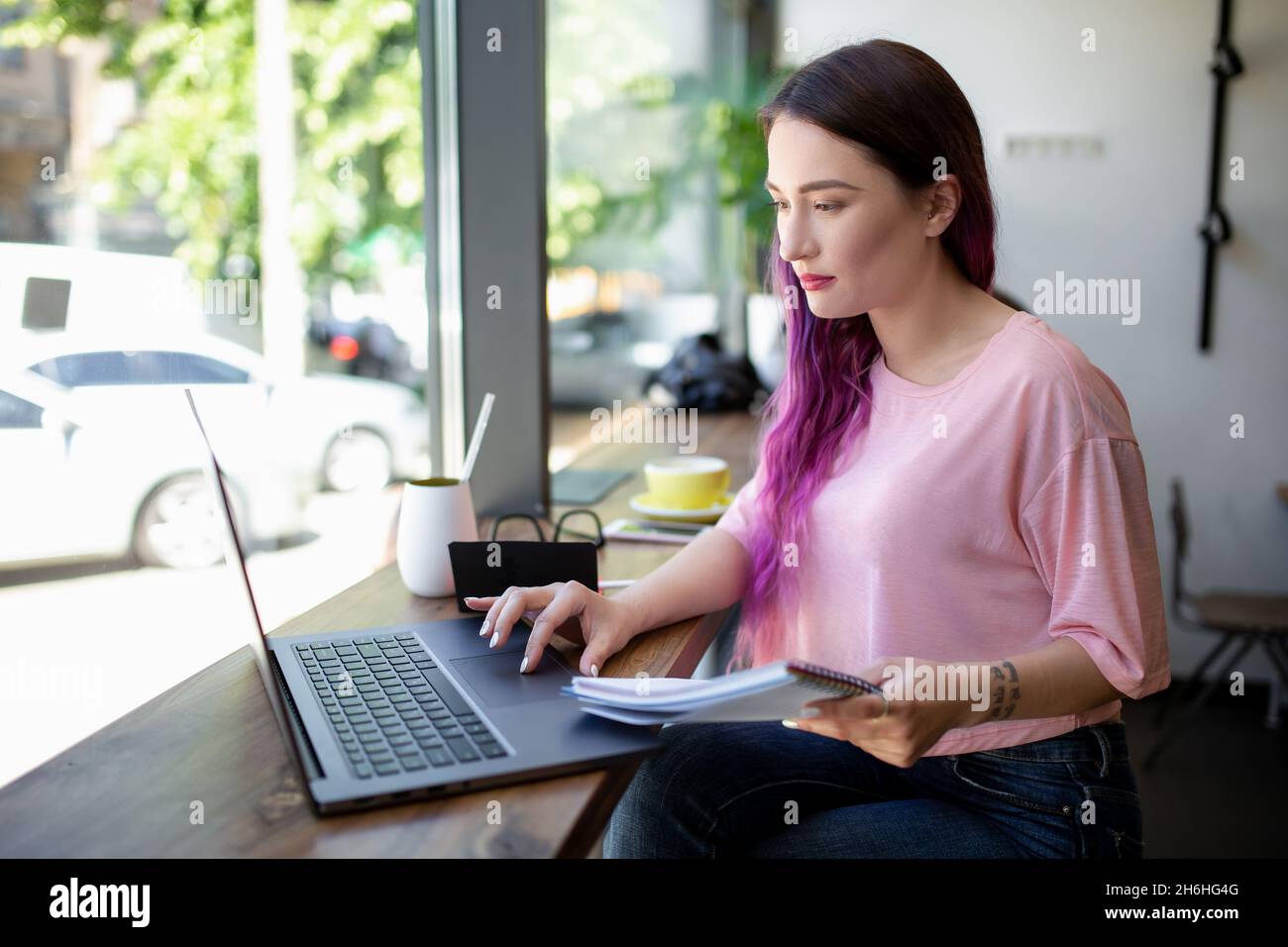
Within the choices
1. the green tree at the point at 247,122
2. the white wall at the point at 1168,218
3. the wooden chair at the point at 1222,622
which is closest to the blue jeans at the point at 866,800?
the green tree at the point at 247,122

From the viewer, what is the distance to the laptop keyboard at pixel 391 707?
2.70ft

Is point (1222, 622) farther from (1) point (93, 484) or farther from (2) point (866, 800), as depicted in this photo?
(1) point (93, 484)

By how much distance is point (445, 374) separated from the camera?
1.91 m

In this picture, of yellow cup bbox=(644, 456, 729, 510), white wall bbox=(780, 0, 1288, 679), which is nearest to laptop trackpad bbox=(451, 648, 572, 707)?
yellow cup bbox=(644, 456, 729, 510)

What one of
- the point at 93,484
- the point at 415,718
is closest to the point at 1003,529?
the point at 415,718

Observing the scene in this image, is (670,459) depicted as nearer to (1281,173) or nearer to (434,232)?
(434,232)

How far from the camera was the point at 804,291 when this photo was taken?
1.34 m

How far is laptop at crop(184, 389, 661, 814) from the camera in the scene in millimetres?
791

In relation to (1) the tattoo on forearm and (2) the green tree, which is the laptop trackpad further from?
(2) the green tree

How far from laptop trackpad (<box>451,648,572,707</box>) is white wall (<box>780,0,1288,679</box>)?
314 centimetres

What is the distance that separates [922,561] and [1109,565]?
7.8 inches

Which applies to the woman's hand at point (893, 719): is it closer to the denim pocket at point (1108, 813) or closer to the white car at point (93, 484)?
the denim pocket at point (1108, 813)

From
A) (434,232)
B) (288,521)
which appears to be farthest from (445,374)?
(288,521)

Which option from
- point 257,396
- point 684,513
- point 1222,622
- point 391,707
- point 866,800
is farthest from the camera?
point 1222,622
